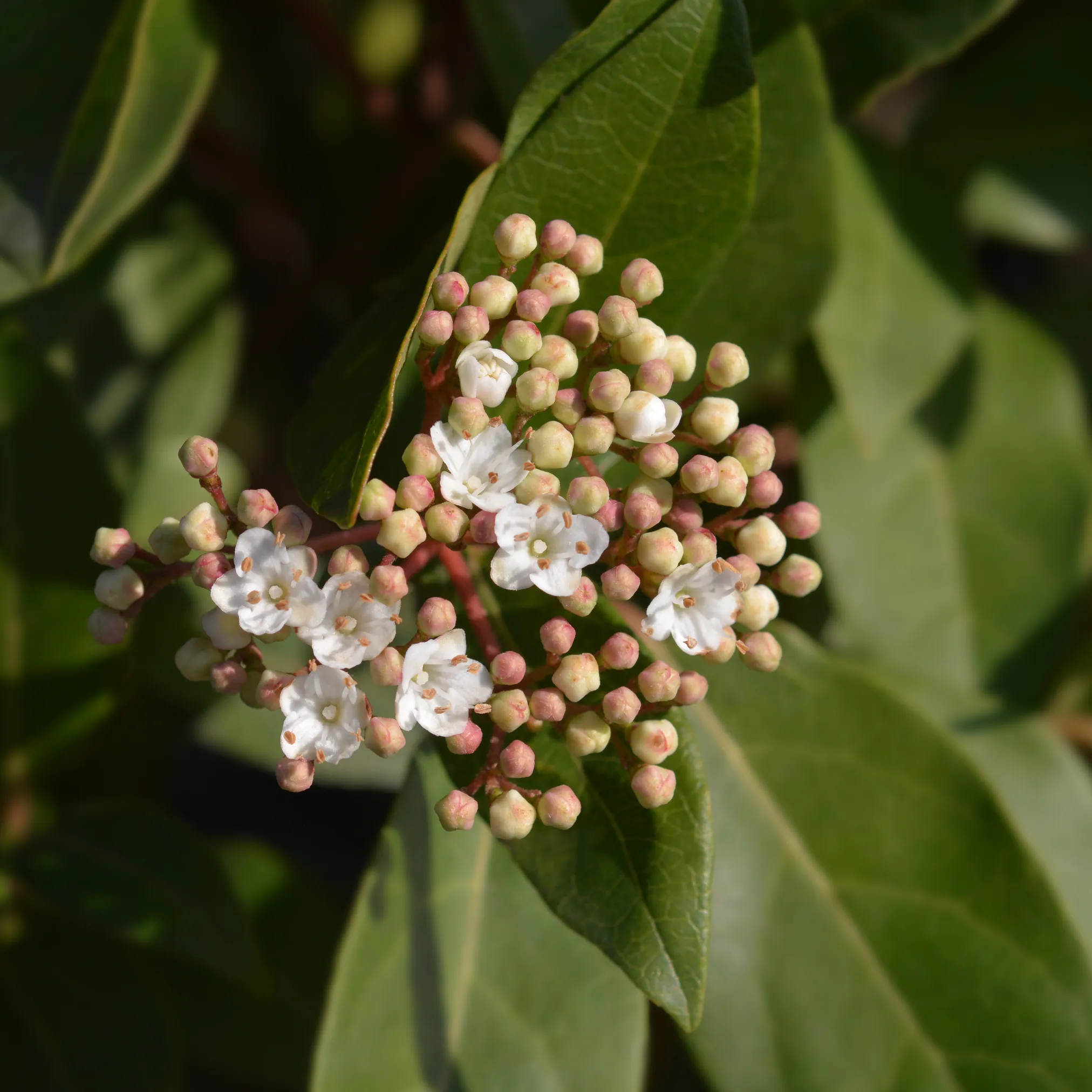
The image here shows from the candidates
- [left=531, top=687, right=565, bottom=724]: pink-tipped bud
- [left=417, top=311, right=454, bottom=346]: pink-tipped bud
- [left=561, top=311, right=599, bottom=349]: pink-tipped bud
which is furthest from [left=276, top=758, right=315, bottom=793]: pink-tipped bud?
[left=561, top=311, right=599, bottom=349]: pink-tipped bud

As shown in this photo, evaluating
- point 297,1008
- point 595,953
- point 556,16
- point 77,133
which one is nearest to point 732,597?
point 595,953

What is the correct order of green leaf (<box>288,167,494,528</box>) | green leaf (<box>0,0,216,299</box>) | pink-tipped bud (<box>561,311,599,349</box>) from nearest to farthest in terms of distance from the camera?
green leaf (<box>288,167,494,528</box>) → pink-tipped bud (<box>561,311,599,349</box>) → green leaf (<box>0,0,216,299</box>)

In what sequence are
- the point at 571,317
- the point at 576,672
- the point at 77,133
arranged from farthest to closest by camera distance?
the point at 77,133 < the point at 571,317 < the point at 576,672

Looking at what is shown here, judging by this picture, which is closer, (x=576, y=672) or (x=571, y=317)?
(x=576, y=672)

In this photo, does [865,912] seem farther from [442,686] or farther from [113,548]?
[113,548]

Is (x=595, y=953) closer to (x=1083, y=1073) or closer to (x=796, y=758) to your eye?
(x=796, y=758)

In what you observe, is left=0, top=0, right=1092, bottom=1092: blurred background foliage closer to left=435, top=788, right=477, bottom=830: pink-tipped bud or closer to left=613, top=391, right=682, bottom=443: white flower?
left=435, top=788, right=477, bottom=830: pink-tipped bud
